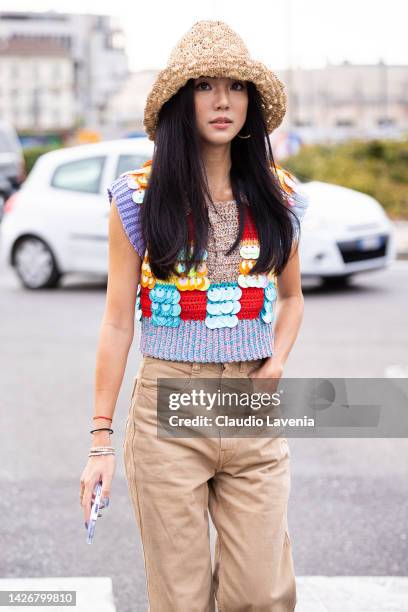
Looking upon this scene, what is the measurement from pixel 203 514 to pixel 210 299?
1.57 ft

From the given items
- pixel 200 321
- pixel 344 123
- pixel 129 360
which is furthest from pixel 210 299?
pixel 344 123

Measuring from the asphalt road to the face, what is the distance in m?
1.90

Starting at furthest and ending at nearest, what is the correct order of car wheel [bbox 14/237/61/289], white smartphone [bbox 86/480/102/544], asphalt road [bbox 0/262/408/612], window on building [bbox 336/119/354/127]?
1. window on building [bbox 336/119/354/127]
2. car wheel [bbox 14/237/61/289]
3. asphalt road [bbox 0/262/408/612]
4. white smartphone [bbox 86/480/102/544]

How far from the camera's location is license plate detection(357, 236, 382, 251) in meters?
11.2

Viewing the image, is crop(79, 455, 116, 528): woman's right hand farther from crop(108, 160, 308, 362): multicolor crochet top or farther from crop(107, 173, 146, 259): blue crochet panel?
crop(107, 173, 146, 259): blue crochet panel

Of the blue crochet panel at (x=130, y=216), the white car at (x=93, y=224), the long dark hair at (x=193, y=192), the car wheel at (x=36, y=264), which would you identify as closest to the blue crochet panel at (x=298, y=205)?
the long dark hair at (x=193, y=192)

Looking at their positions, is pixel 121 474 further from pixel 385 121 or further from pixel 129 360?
pixel 385 121

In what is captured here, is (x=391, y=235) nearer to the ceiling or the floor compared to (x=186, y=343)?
nearer to the floor

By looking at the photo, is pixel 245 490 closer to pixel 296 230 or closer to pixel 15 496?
pixel 296 230

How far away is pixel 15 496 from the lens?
16.2ft

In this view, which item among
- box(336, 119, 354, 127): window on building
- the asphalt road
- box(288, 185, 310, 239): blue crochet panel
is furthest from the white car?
box(336, 119, 354, 127): window on building

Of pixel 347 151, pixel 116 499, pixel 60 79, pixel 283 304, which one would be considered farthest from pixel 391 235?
pixel 60 79

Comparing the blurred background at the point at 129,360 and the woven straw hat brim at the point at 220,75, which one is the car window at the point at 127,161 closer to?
Result: the blurred background at the point at 129,360

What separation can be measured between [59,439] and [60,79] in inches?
4732
